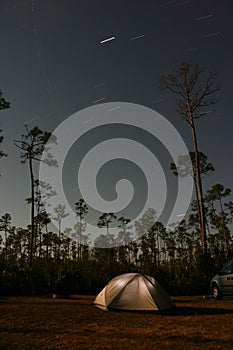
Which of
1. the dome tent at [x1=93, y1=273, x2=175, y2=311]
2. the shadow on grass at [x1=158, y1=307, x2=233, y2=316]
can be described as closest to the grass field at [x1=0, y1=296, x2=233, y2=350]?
the shadow on grass at [x1=158, y1=307, x2=233, y2=316]

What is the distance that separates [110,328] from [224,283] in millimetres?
7156

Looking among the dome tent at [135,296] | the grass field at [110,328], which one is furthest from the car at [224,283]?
the dome tent at [135,296]

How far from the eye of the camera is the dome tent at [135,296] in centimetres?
1100

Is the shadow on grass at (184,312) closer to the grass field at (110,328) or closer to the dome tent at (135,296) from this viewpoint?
the grass field at (110,328)

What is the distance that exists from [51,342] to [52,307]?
Answer: 14.6 ft

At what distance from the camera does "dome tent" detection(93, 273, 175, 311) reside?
1100 centimetres

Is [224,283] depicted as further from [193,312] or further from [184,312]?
[184,312]

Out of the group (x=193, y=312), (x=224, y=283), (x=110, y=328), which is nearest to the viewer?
(x=110, y=328)

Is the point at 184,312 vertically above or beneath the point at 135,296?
beneath

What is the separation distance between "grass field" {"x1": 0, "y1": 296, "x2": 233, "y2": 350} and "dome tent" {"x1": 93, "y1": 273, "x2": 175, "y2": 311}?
0.31 m

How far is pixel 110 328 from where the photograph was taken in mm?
8547

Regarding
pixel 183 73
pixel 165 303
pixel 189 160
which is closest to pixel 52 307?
pixel 165 303

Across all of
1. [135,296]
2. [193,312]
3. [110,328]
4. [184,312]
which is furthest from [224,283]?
[110,328]

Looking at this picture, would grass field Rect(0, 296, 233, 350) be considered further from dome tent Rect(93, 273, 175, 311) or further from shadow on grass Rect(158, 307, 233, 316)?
dome tent Rect(93, 273, 175, 311)
